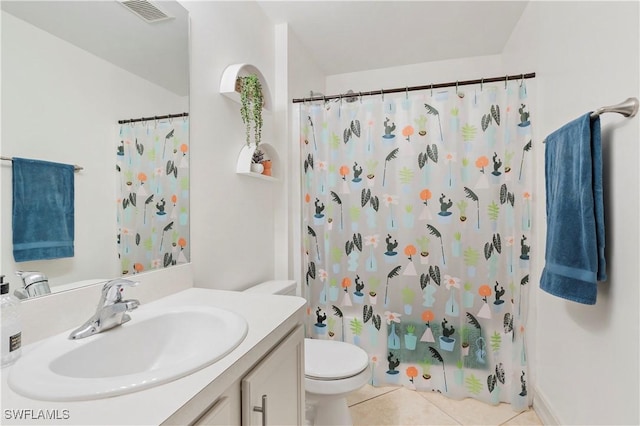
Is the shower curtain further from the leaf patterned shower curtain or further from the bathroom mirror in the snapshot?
the leaf patterned shower curtain

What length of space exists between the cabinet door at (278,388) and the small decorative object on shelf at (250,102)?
114 cm

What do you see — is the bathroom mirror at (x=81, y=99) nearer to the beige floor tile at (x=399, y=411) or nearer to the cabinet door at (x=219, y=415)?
the cabinet door at (x=219, y=415)

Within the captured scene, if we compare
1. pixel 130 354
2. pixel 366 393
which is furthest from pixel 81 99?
pixel 366 393

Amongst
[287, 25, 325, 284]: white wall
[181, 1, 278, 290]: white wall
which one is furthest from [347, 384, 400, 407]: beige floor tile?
[181, 1, 278, 290]: white wall

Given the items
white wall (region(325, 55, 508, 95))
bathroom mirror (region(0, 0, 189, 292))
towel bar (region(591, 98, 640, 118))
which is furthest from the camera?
white wall (region(325, 55, 508, 95))

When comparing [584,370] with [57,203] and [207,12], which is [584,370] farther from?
[207,12]

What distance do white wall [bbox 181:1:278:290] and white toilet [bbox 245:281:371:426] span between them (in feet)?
0.99

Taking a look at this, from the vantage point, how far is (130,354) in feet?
2.97

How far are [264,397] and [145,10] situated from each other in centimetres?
138

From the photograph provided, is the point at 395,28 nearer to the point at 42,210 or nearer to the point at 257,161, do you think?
the point at 257,161

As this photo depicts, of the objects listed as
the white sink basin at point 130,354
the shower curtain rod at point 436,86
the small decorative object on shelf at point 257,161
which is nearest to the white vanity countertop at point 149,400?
the white sink basin at point 130,354

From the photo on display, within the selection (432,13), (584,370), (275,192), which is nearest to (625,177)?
(584,370)

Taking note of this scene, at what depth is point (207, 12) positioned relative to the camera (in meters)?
1.57

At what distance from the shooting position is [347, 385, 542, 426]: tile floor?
1.79m
